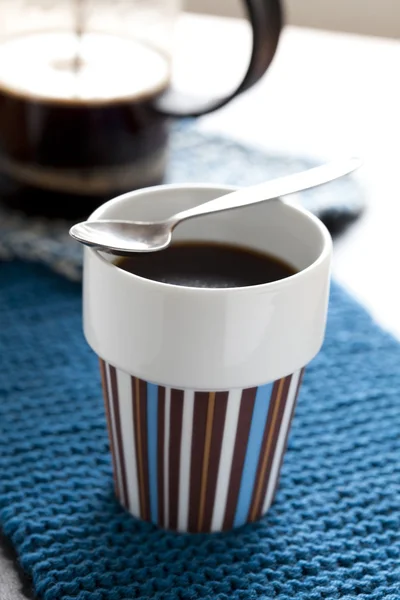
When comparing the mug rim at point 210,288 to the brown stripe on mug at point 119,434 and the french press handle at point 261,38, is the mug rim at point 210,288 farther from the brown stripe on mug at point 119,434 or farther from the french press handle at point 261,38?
the french press handle at point 261,38

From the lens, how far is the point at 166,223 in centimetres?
43

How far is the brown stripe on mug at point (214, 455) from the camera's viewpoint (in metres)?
0.41

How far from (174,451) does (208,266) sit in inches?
3.6

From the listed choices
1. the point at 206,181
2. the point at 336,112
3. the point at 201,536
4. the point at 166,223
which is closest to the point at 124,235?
the point at 166,223

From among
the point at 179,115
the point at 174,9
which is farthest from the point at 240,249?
the point at 174,9

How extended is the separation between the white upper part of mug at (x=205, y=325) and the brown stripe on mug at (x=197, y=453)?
0.6 inches

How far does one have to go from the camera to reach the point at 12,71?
67 centimetres

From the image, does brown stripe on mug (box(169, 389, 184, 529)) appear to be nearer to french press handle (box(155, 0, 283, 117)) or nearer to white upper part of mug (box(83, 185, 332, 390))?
white upper part of mug (box(83, 185, 332, 390))

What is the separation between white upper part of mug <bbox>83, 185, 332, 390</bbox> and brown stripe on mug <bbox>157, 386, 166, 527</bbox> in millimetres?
15

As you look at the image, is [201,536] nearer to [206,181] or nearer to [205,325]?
[205,325]

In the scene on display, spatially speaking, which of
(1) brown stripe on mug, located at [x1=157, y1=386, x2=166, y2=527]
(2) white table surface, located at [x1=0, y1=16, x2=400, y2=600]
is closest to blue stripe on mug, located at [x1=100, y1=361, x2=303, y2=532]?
(1) brown stripe on mug, located at [x1=157, y1=386, x2=166, y2=527]

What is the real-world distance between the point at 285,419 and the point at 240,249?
0.30 feet

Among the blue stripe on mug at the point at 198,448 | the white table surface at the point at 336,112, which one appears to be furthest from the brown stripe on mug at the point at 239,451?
the white table surface at the point at 336,112

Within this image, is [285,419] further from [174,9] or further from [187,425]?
[174,9]
